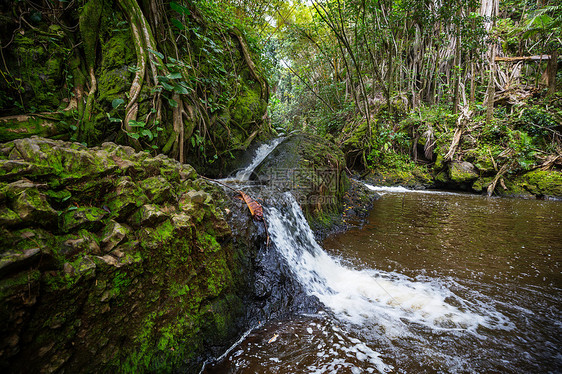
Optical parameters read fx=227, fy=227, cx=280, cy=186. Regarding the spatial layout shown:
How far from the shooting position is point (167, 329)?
1.60 m

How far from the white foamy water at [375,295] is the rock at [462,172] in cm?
805

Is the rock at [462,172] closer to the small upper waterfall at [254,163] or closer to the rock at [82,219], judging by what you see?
the small upper waterfall at [254,163]

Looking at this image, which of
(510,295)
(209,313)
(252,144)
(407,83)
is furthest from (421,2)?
(209,313)

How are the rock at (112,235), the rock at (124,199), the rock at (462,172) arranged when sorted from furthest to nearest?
1. the rock at (462,172)
2. the rock at (124,199)
3. the rock at (112,235)

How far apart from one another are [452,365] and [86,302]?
8.29 ft

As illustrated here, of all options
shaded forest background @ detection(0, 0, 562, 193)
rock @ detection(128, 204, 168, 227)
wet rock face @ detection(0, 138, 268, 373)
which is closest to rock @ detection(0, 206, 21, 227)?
wet rock face @ detection(0, 138, 268, 373)

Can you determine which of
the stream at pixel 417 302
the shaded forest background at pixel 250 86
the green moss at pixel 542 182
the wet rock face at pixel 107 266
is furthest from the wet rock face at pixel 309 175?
the green moss at pixel 542 182

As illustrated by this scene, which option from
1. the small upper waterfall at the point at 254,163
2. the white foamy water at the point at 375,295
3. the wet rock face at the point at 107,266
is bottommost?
the white foamy water at the point at 375,295

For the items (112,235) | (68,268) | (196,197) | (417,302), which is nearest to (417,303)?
(417,302)

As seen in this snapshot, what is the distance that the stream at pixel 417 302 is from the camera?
5.83 ft

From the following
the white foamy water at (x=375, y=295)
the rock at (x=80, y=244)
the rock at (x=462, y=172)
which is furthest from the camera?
the rock at (x=462, y=172)

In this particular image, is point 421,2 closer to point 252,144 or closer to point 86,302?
point 252,144

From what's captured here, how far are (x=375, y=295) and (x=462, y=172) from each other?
29.3 feet

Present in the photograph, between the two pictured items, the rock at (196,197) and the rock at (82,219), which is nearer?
the rock at (82,219)
